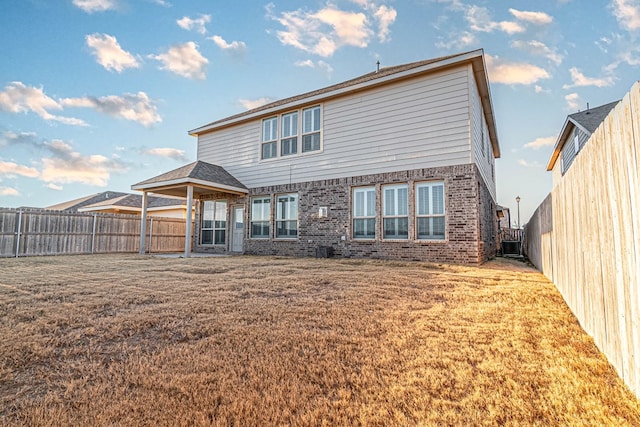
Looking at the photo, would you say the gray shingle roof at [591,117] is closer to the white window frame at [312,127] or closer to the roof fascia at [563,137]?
the roof fascia at [563,137]

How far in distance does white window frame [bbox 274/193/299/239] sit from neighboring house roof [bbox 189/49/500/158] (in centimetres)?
329

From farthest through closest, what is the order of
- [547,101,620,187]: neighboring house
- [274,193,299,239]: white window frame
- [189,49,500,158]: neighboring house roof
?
[547,101,620,187]: neighboring house
[274,193,299,239]: white window frame
[189,49,500,158]: neighboring house roof

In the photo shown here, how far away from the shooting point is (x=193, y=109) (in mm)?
13211

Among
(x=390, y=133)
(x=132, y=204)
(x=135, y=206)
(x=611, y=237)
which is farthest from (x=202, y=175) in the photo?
(x=132, y=204)

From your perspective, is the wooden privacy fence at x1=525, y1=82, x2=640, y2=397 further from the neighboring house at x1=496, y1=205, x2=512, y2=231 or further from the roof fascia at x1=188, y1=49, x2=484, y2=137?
the neighboring house at x1=496, y1=205, x2=512, y2=231

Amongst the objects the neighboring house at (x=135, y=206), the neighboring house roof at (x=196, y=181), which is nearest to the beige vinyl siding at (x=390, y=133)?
the neighboring house roof at (x=196, y=181)

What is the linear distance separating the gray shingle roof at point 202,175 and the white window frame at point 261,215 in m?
0.89

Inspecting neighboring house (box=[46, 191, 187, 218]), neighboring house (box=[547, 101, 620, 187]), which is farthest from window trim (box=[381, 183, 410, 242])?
neighboring house (box=[46, 191, 187, 218])

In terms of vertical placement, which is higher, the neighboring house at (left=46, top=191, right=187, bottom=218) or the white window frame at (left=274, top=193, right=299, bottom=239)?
the neighboring house at (left=46, top=191, right=187, bottom=218)

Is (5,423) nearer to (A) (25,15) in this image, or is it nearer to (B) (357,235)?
(B) (357,235)

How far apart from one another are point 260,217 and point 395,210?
17.7 ft

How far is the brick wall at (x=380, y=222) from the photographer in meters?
8.23

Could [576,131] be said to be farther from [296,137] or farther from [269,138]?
[269,138]

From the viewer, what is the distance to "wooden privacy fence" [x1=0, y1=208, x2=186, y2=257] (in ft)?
36.7
